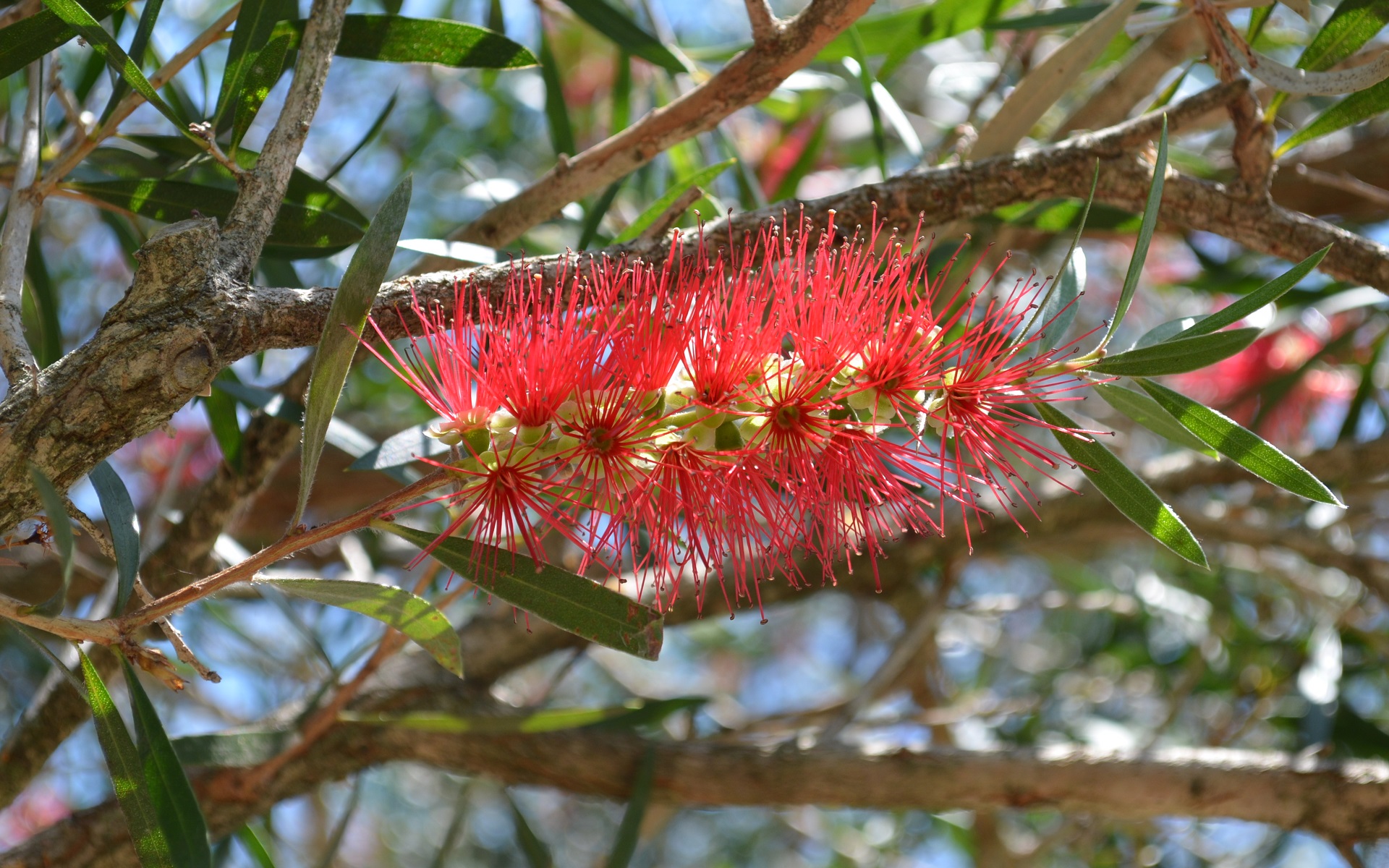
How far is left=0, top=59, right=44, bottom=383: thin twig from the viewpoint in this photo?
865mm

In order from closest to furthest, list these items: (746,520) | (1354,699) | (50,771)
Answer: (746,520)
(1354,699)
(50,771)

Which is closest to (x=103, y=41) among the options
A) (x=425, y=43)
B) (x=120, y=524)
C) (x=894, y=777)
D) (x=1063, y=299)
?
(x=425, y=43)

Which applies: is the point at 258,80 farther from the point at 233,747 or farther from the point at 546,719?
the point at 546,719

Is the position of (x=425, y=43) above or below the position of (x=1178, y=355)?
above

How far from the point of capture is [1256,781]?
5.23 ft

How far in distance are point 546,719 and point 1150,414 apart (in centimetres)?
98

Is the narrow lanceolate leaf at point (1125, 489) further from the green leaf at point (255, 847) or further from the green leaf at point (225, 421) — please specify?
the green leaf at point (255, 847)

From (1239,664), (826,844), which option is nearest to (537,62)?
(1239,664)

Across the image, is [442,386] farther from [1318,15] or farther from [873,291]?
[1318,15]

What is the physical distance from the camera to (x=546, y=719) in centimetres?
155

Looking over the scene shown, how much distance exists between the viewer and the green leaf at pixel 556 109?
5.49ft

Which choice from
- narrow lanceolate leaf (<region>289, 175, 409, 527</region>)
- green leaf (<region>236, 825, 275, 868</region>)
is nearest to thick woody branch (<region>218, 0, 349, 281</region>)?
narrow lanceolate leaf (<region>289, 175, 409, 527</region>)

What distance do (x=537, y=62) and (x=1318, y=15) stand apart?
1959mm

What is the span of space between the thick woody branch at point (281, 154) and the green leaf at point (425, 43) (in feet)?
0.31
